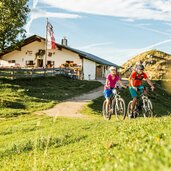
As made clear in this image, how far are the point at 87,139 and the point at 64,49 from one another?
180 feet

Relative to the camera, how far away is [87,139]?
12.9 m

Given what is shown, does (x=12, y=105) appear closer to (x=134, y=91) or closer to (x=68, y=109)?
(x=68, y=109)

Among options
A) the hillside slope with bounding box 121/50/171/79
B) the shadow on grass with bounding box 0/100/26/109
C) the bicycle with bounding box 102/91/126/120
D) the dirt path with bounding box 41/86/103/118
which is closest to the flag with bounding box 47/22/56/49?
the dirt path with bounding box 41/86/103/118

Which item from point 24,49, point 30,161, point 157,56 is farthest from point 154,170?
point 157,56

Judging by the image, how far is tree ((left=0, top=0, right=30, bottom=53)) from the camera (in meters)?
44.9

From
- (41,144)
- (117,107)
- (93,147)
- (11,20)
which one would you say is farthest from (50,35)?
(93,147)

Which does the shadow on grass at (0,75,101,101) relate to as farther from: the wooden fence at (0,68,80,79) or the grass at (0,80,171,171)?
the grass at (0,80,171,171)

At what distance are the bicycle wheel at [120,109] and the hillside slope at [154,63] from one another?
78852 mm

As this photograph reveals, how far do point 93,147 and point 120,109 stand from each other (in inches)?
376

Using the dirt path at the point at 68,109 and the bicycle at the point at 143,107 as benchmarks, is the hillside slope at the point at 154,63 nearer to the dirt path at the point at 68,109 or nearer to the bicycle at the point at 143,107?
the dirt path at the point at 68,109

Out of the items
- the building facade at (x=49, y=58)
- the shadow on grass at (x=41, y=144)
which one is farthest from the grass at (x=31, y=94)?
the building facade at (x=49, y=58)

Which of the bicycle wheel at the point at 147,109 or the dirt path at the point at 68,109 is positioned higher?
the bicycle wheel at the point at 147,109

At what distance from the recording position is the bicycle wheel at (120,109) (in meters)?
19.0

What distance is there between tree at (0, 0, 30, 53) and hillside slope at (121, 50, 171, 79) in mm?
52888
